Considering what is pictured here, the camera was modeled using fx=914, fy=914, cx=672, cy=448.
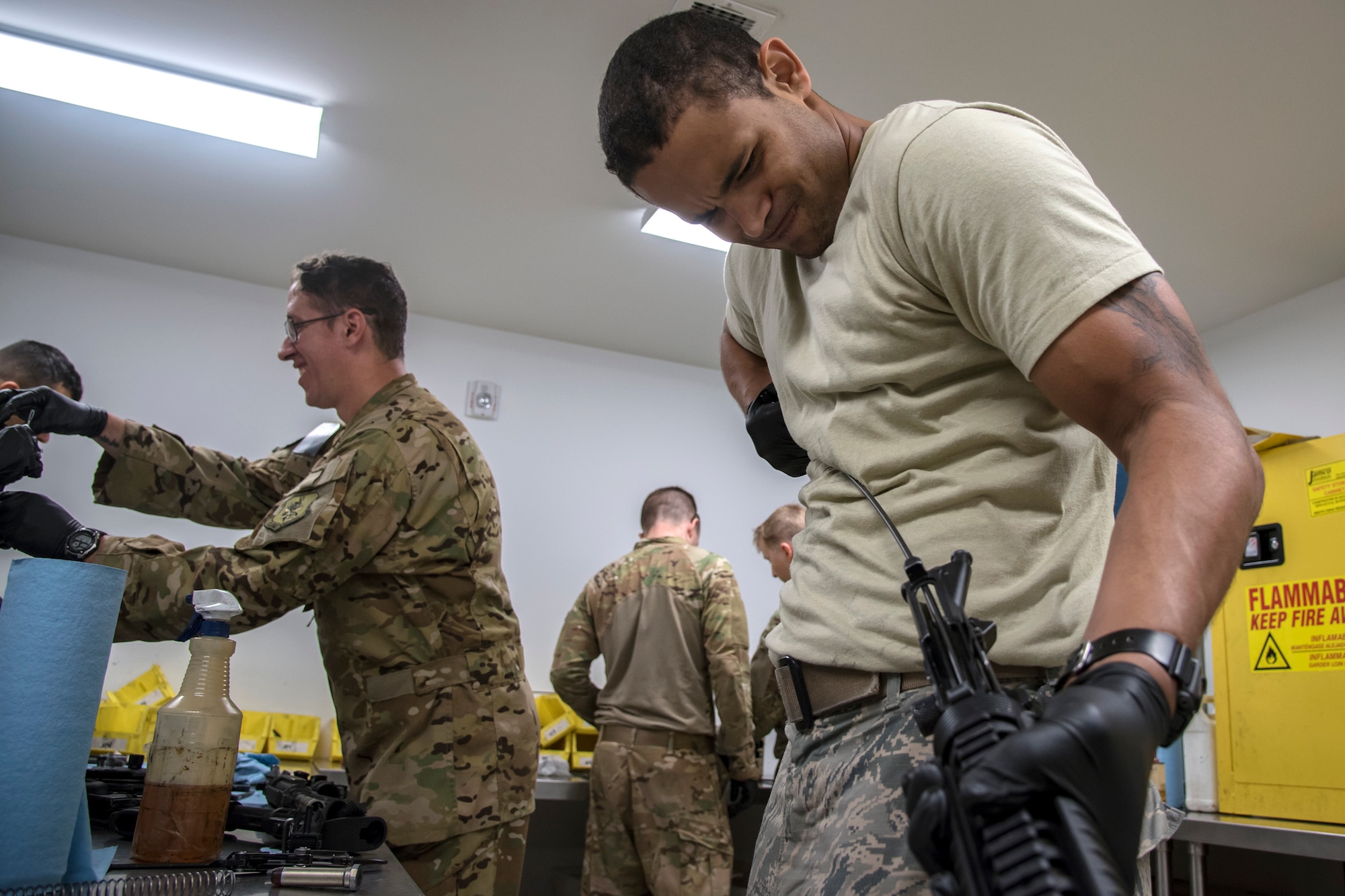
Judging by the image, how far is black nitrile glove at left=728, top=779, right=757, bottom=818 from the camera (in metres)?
3.74

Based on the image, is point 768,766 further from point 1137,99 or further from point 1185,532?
→ point 1185,532

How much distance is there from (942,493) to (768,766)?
4.31 meters

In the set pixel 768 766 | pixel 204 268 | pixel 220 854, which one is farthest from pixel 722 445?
pixel 220 854

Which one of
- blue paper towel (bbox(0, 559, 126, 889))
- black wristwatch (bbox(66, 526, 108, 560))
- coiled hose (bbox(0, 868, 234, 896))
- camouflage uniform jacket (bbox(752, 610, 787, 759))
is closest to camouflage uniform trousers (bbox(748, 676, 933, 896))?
coiled hose (bbox(0, 868, 234, 896))

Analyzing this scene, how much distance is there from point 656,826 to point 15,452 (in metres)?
2.62

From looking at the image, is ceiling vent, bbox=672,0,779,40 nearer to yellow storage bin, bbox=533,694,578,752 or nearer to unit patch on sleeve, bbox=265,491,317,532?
unit patch on sleeve, bbox=265,491,317,532

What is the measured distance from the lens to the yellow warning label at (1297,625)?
2291 millimetres

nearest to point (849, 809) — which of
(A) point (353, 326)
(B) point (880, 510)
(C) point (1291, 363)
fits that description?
(B) point (880, 510)

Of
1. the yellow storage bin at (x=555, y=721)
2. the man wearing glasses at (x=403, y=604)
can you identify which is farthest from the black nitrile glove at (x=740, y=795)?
the man wearing glasses at (x=403, y=604)

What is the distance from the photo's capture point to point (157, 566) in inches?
56.4

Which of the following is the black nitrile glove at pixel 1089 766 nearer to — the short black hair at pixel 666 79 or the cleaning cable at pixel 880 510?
the cleaning cable at pixel 880 510

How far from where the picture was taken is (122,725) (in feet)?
11.0

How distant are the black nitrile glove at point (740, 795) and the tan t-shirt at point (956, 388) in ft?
10.0

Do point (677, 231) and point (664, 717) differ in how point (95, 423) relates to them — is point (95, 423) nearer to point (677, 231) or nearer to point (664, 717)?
point (664, 717)
